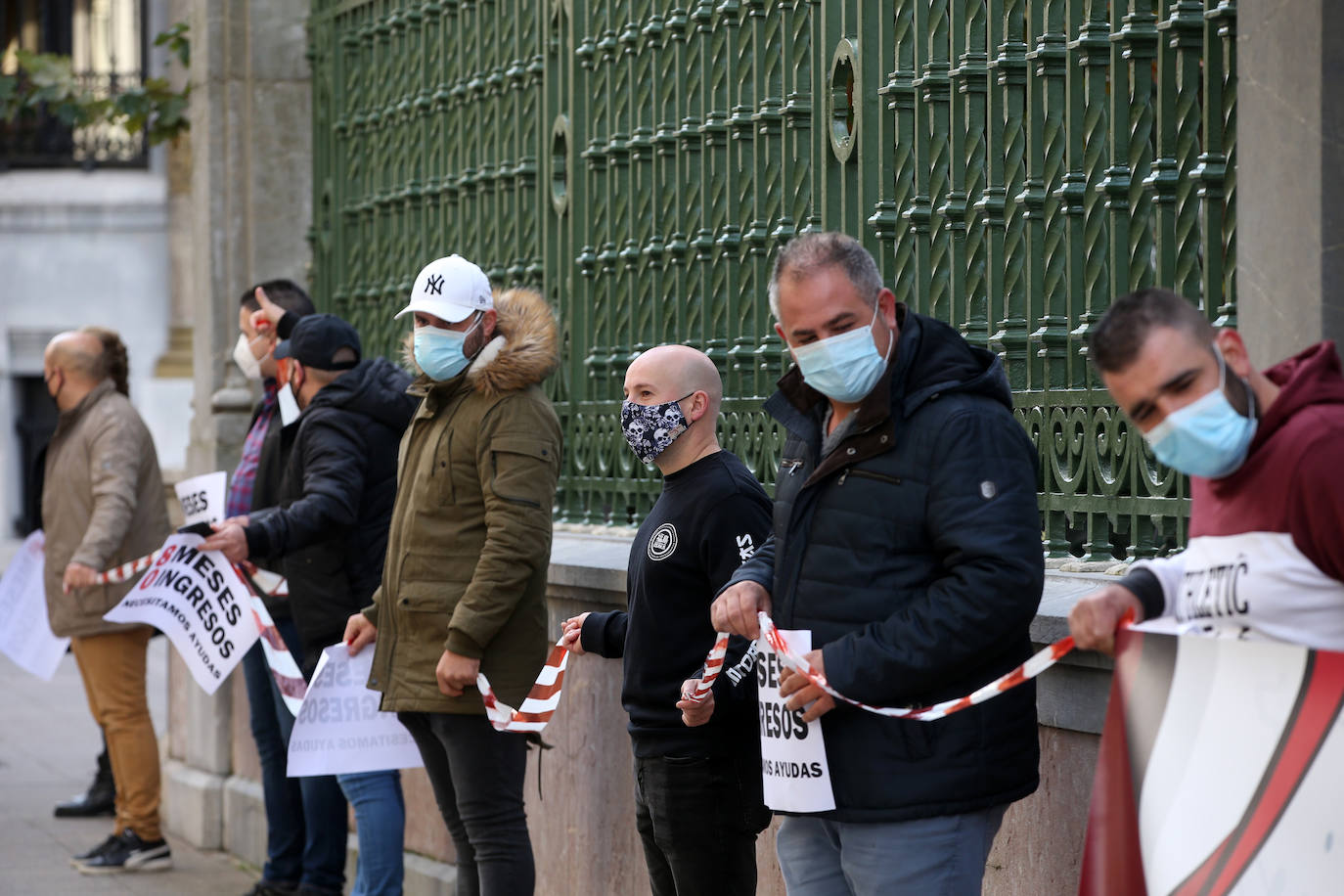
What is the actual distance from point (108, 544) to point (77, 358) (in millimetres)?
929

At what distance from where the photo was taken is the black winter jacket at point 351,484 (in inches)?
261

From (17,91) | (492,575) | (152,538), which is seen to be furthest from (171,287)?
(492,575)

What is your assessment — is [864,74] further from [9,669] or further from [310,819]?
[9,669]

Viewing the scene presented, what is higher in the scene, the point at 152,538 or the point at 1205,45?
the point at 1205,45

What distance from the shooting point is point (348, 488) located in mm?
6539

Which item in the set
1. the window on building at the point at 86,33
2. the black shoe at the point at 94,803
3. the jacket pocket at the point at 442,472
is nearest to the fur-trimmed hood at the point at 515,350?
the jacket pocket at the point at 442,472

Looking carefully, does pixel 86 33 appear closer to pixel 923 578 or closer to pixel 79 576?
pixel 79 576

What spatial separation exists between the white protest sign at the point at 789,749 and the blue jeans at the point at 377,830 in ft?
9.16

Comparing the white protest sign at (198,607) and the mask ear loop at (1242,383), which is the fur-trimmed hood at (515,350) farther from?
the mask ear loop at (1242,383)

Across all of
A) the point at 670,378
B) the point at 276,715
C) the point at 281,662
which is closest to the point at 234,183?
the point at 276,715

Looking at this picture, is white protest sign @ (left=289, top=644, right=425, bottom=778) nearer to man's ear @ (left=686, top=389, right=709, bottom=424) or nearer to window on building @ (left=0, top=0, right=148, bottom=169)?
man's ear @ (left=686, top=389, right=709, bottom=424)

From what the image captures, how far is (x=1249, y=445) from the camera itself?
3.02m

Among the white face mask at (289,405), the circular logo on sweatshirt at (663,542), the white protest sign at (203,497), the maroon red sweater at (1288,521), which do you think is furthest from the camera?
the white protest sign at (203,497)

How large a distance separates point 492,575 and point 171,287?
2008 centimetres
